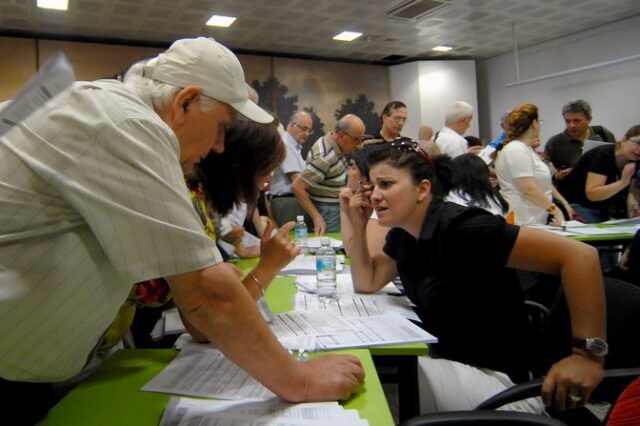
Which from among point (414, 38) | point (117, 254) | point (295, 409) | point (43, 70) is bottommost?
point (295, 409)

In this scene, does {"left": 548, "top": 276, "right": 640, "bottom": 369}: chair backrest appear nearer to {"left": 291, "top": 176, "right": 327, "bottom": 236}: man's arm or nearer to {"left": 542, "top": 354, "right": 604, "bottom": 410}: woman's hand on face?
{"left": 542, "top": 354, "right": 604, "bottom": 410}: woman's hand on face

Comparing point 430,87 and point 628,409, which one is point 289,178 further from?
point 430,87

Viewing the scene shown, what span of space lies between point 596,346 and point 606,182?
2871mm

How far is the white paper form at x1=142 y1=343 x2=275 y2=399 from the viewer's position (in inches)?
38.4

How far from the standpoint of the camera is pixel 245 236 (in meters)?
2.65

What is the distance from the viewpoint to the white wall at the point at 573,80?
23.4 feet

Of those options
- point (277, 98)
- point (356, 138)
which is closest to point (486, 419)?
point (356, 138)

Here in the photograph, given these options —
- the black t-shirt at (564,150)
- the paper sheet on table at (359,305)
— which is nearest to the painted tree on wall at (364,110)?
the black t-shirt at (564,150)

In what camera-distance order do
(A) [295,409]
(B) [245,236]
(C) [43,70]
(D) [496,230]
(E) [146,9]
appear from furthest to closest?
(E) [146,9] → (B) [245,236] → (D) [496,230] → (A) [295,409] → (C) [43,70]

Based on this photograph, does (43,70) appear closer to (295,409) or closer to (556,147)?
(295,409)

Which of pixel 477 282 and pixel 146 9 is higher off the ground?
pixel 146 9

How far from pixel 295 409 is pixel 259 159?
107 cm

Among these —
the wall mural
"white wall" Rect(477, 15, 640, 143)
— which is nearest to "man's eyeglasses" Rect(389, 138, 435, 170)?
the wall mural

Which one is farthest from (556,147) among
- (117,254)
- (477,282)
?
(117,254)
